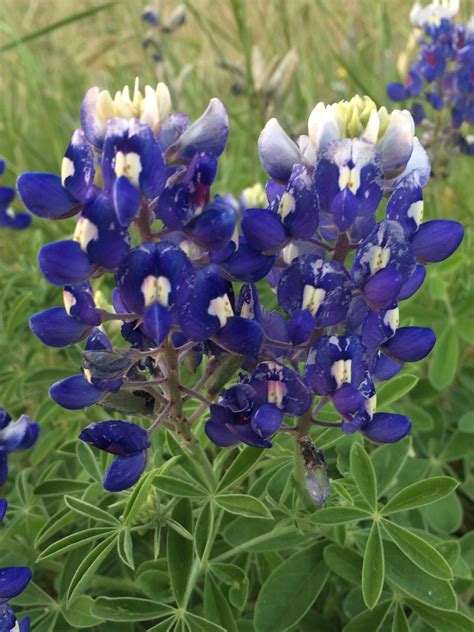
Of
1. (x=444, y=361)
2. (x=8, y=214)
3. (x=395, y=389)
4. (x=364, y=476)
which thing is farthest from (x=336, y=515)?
(x=8, y=214)

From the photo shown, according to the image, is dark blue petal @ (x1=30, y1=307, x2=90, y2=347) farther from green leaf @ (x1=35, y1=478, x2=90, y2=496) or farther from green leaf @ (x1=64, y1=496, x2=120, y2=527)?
green leaf @ (x1=35, y1=478, x2=90, y2=496)

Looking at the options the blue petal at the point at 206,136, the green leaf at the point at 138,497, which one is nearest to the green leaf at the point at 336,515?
the green leaf at the point at 138,497

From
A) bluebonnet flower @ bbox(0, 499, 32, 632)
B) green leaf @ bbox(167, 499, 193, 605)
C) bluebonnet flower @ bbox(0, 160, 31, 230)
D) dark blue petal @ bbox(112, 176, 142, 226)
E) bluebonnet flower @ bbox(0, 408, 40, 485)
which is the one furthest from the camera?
bluebonnet flower @ bbox(0, 160, 31, 230)

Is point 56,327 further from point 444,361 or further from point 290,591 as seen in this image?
point 444,361

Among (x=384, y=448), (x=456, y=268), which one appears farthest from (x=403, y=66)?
(x=384, y=448)

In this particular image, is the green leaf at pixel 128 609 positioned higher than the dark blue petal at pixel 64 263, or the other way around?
the dark blue petal at pixel 64 263

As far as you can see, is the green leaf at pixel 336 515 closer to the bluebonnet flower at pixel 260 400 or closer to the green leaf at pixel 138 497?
the bluebonnet flower at pixel 260 400

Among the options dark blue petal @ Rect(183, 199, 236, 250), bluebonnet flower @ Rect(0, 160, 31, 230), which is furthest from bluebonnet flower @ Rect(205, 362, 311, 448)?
bluebonnet flower @ Rect(0, 160, 31, 230)

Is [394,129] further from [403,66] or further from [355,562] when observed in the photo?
[403,66]
